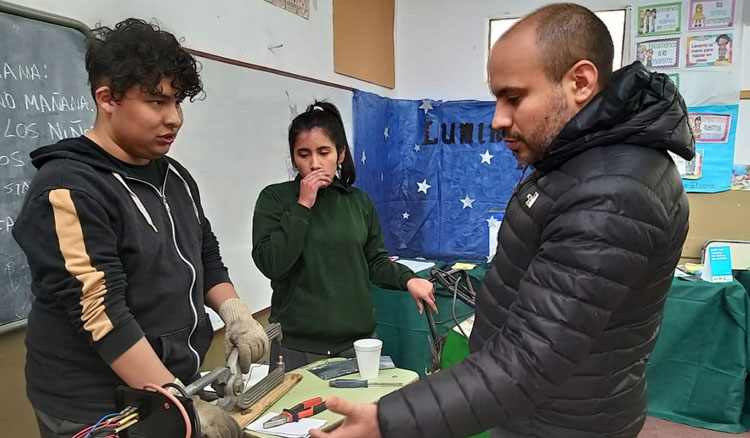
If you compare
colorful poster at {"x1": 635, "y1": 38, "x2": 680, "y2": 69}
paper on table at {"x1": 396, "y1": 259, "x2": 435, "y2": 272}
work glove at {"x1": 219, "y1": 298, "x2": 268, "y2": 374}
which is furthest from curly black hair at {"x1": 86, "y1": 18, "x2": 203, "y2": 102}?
colorful poster at {"x1": 635, "y1": 38, "x2": 680, "y2": 69}

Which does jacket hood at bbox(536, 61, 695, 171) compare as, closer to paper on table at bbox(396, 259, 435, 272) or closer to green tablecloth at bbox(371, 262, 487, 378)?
green tablecloth at bbox(371, 262, 487, 378)

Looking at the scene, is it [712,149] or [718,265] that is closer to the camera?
[718,265]

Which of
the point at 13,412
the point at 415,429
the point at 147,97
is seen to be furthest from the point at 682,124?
the point at 13,412

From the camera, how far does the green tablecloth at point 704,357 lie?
271cm

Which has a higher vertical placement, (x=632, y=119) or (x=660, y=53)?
(x=660, y=53)

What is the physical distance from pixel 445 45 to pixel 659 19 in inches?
57.6

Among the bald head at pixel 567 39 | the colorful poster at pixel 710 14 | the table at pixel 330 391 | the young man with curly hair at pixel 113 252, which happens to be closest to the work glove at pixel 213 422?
the young man with curly hair at pixel 113 252

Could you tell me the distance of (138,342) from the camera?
102 centimetres

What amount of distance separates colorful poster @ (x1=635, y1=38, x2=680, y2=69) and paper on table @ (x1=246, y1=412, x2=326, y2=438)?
10.9ft

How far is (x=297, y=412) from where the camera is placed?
129 cm

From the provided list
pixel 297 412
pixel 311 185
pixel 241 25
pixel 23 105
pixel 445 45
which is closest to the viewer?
pixel 297 412

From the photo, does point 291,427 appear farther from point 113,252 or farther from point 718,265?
point 718,265

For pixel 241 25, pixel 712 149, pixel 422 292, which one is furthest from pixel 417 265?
pixel 712 149

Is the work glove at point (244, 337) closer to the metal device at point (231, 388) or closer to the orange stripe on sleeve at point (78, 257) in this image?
the metal device at point (231, 388)
